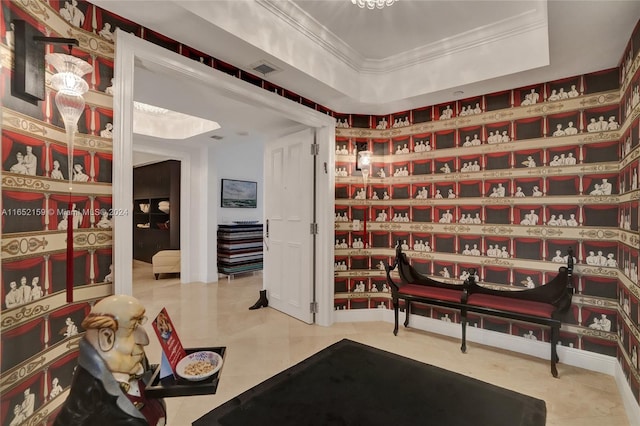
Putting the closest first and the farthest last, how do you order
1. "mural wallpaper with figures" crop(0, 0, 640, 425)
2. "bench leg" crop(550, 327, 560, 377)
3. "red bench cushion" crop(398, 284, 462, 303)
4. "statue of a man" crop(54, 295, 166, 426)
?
1. "statue of a man" crop(54, 295, 166, 426)
2. "mural wallpaper with figures" crop(0, 0, 640, 425)
3. "bench leg" crop(550, 327, 560, 377)
4. "red bench cushion" crop(398, 284, 462, 303)

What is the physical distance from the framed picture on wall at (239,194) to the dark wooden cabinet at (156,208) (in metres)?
0.95

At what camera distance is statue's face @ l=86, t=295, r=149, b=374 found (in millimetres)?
1079

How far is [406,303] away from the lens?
3.51m

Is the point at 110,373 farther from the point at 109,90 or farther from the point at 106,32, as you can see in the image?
the point at 106,32

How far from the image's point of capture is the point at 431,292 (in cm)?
317

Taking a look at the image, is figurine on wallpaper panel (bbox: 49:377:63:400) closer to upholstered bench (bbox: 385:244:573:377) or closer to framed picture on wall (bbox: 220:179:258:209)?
upholstered bench (bbox: 385:244:573:377)

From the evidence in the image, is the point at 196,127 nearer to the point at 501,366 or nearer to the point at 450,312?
the point at 450,312

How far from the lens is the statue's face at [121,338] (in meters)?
1.08

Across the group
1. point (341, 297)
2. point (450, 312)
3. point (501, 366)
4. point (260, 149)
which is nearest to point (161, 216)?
point (260, 149)

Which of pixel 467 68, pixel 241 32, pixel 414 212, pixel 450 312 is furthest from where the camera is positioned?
pixel 414 212

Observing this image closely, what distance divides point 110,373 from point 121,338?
0.37ft

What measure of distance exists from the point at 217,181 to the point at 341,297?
356 cm

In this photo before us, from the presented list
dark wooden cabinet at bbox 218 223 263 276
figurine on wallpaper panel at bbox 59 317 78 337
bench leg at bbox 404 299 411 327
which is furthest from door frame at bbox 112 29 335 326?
dark wooden cabinet at bbox 218 223 263 276

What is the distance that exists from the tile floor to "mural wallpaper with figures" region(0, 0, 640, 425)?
0.91 ft
